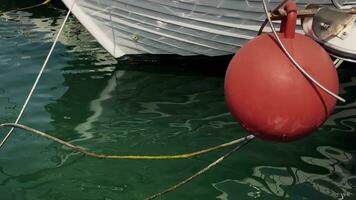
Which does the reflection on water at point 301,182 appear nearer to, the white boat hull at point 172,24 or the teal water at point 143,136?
the teal water at point 143,136

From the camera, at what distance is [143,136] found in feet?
17.9

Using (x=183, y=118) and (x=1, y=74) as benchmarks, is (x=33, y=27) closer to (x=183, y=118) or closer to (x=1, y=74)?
(x=1, y=74)

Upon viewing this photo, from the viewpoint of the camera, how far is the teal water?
4500 millimetres

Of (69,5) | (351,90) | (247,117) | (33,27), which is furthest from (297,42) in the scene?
(33,27)

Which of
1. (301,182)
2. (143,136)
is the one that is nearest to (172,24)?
(143,136)

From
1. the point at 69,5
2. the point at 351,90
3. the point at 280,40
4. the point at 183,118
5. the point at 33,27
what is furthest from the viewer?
the point at 33,27

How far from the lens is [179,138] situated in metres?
5.38

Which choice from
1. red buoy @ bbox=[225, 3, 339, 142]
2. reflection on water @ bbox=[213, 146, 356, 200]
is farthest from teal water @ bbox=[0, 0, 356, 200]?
red buoy @ bbox=[225, 3, 339, 142]

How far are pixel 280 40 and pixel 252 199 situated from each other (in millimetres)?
1658

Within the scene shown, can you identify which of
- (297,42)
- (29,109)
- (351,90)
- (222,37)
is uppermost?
(297,42)

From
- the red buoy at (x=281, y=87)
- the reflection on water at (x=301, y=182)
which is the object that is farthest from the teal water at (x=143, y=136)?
the red buoy at (x=281, y=87)

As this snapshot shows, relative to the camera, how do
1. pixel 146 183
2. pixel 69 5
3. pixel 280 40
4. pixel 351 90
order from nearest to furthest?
1. pixel 280 40
2. pixel 146 183
3. pixel 351 90
4. pixel 69 5

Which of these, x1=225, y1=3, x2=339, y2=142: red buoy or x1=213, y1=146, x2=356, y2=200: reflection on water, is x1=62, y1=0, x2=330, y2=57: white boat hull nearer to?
x1=213, y1=146, x2=356, y2=200: reflection on water

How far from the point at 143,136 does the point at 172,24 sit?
1670 mm
